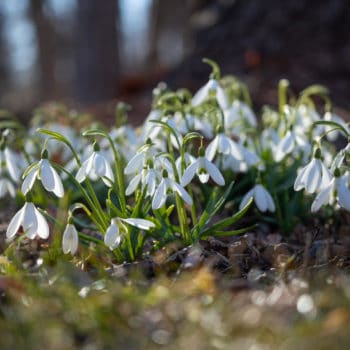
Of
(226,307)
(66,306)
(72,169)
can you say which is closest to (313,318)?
(226,307)

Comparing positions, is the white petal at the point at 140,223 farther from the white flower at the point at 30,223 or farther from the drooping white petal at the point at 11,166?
the drooping white petal at the point at 11,166

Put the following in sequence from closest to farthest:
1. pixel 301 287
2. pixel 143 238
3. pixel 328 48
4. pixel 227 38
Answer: pixel 301 287 → pixel 143 238 → pixel 328 48 → pixel 227 38

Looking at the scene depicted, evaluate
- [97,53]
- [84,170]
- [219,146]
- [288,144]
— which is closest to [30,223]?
[84,170]

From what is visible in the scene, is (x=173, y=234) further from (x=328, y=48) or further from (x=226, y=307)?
(x=328, y=48)

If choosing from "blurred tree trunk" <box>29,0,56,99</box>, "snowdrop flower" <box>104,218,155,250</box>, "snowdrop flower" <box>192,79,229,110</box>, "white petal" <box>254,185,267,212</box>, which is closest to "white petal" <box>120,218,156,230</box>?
"snowdrop flower" <box>104,218,155,250</box>

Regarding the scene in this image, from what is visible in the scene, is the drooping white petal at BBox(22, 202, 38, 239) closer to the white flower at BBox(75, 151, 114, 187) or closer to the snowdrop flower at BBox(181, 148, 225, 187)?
the white flower at BBox(75, 151, 114, 187)

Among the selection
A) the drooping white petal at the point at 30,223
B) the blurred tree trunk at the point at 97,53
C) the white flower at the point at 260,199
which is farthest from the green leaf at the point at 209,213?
the blurred tree trunk at the point at 97,53

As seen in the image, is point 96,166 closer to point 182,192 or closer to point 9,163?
point 182,192
